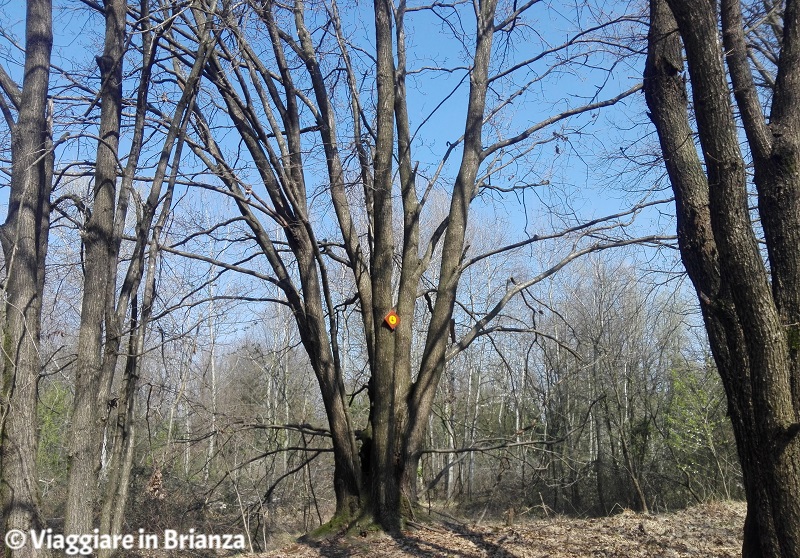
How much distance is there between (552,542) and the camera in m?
6.64

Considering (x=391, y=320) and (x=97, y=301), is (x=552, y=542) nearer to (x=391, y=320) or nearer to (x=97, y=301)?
(x=391, y=320)

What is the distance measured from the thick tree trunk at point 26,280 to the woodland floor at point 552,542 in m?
2.46

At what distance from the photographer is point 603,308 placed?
756 inches

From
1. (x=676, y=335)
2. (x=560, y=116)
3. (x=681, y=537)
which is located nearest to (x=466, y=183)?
(x=560, y=116)

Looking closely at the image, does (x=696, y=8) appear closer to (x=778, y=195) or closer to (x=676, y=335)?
(x=778, y=195)

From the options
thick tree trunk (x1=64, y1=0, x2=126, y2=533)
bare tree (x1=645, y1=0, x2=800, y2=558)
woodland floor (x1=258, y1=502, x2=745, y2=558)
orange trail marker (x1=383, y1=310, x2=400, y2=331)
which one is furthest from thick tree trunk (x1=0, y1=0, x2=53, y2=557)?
bare tree (x1=645, y1=0, x2=800, y2=558)

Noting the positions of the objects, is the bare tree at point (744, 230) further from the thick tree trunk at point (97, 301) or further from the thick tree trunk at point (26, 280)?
the thick tree trunk at point (26, 280)

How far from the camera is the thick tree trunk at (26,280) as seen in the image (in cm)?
635

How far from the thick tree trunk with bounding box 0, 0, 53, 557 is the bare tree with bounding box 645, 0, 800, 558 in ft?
18.0

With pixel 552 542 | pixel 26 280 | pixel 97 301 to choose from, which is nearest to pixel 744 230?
pixel 552 542

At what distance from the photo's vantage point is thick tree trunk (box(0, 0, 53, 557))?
250 inches

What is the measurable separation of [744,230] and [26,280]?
254 inches

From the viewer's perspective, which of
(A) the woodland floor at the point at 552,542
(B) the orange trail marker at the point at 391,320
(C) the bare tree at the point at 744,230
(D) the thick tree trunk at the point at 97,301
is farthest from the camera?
(B) the orange trail marker at the point at 391,320

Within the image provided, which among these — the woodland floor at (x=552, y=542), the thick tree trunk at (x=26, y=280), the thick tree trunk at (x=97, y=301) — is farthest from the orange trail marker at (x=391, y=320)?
the thick tree trunk at (x=26, y=280)
